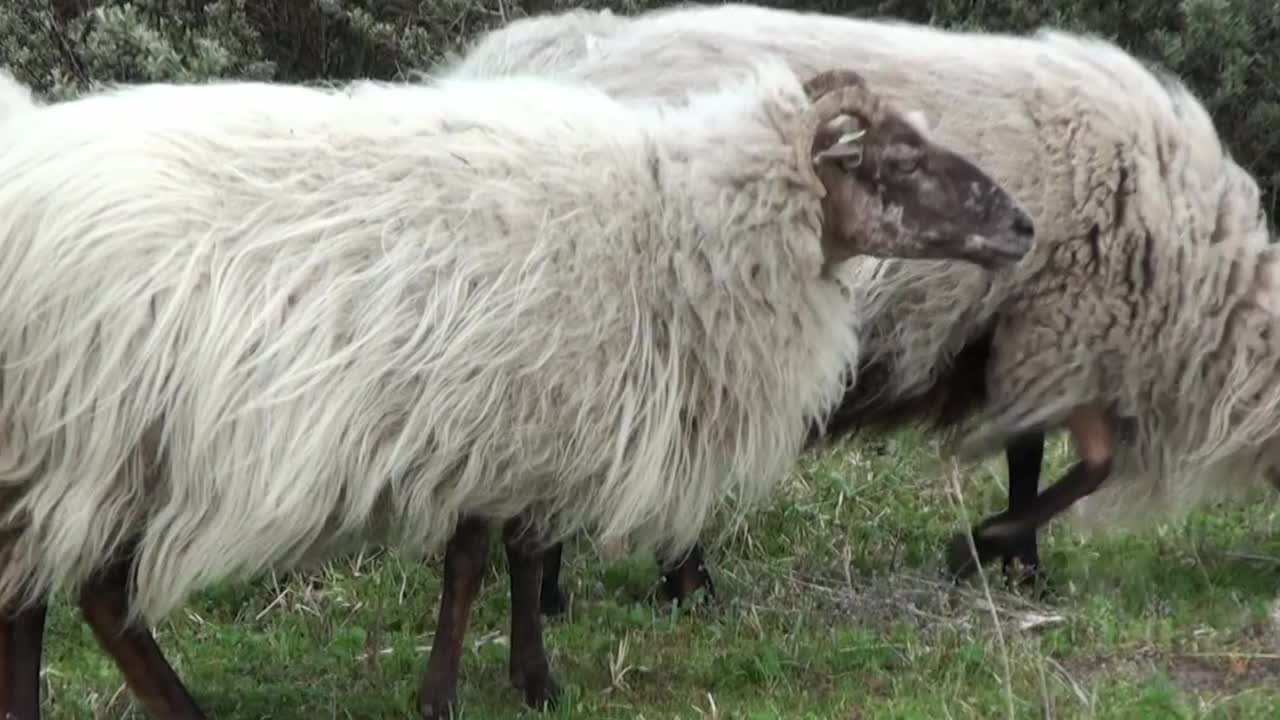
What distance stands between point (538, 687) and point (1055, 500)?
2043 mm

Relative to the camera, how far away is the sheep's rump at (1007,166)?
5.95 meters

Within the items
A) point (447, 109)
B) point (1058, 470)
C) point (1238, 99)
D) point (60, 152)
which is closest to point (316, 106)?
point (447, 109)

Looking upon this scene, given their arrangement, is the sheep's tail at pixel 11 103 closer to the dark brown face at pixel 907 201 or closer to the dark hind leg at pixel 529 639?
the dark hind leg at pixel 529 639

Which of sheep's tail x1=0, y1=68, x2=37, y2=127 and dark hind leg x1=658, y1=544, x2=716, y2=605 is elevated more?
sheep's tail x1=0, y1=68, x2=37, y2=127

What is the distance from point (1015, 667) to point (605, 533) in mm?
1259

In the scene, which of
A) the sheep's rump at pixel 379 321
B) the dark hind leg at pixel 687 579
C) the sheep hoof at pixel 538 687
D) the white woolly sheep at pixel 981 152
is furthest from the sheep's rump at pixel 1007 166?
the sheep hoof at pixel 538 687

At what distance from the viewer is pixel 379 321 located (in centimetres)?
448

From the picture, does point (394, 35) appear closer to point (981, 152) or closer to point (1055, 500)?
point (981, 152)

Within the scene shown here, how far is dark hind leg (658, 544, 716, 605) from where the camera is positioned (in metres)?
6.40

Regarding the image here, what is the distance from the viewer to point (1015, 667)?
5.19 metres

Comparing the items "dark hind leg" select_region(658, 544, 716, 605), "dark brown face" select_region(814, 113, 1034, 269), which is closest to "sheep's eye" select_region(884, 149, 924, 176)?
"dark brown face" select_region(814, 113, 1034, 269)

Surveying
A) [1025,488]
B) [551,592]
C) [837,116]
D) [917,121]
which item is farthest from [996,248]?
[551,592]

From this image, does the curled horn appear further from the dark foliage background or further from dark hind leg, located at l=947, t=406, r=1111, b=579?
the dark foliage background

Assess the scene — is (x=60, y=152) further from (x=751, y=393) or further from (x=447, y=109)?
(x=751, y=393)
